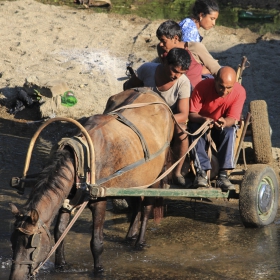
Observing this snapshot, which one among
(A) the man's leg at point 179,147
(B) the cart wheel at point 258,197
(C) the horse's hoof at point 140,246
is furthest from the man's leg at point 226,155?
(C) the horse's hoof at point 140,246

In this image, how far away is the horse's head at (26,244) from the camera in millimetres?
5191

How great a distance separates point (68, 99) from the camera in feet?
36.4

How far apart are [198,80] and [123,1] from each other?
9129 mm

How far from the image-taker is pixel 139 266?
21.6ft

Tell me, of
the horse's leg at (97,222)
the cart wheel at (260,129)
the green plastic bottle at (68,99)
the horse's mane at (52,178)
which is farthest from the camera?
the green plastic bottle at (68,99)

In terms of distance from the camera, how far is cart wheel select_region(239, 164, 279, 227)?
24.0 feet

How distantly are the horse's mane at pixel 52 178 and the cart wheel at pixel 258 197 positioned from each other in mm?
2344

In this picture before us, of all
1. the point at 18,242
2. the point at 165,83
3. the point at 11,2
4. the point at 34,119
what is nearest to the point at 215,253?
the point at 165,83

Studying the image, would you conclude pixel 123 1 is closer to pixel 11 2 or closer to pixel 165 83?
pixel 11 2

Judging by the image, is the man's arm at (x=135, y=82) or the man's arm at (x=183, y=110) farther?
the man's arm at (x=135, y=82)

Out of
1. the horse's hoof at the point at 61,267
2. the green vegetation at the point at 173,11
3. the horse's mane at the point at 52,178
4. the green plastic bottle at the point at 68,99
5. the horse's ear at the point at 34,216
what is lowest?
the horse's hoof at the point at 61,267

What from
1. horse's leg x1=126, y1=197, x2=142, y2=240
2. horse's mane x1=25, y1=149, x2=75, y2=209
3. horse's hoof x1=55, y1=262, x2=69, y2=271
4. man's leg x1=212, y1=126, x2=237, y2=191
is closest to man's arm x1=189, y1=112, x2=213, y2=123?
man's leg x1=212, y1=126, x2=237, y2=191

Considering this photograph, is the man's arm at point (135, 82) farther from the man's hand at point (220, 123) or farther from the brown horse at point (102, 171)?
the man's hand at point (220, 123)

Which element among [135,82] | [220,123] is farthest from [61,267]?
[135,82]
